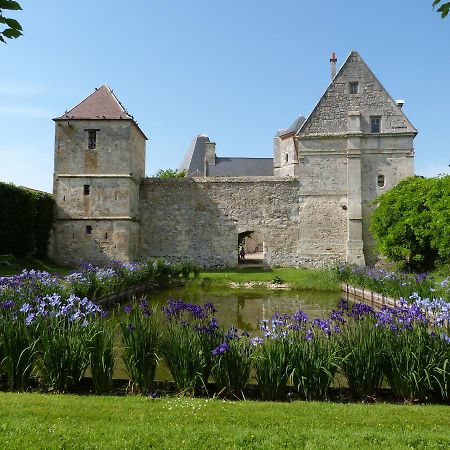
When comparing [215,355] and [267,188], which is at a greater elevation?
[267,188]

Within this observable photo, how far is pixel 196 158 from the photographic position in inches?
1533

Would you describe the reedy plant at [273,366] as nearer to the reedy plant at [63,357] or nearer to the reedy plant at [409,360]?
the reedy plant at [409,360]

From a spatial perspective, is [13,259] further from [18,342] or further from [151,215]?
[18,342]

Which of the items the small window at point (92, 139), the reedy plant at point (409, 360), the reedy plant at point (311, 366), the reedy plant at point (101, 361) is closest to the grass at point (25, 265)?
the small window at point (92, 139)

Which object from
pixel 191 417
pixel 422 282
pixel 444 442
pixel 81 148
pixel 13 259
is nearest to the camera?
pixel 444 442

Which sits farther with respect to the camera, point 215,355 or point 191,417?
point 215,355

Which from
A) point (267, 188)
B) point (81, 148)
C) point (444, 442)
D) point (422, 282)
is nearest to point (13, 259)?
point (81, 148)

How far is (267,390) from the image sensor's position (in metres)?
4.66

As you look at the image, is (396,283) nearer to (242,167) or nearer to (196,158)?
(242,167)

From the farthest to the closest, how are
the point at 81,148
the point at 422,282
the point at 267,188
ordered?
the point at 267,188 → the point at 81,148 → the point at 422,282

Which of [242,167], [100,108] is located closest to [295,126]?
[242,167]

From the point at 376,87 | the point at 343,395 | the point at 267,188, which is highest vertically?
the point at 376,87

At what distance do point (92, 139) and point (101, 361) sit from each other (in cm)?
1623

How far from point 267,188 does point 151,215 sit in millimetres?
5660
